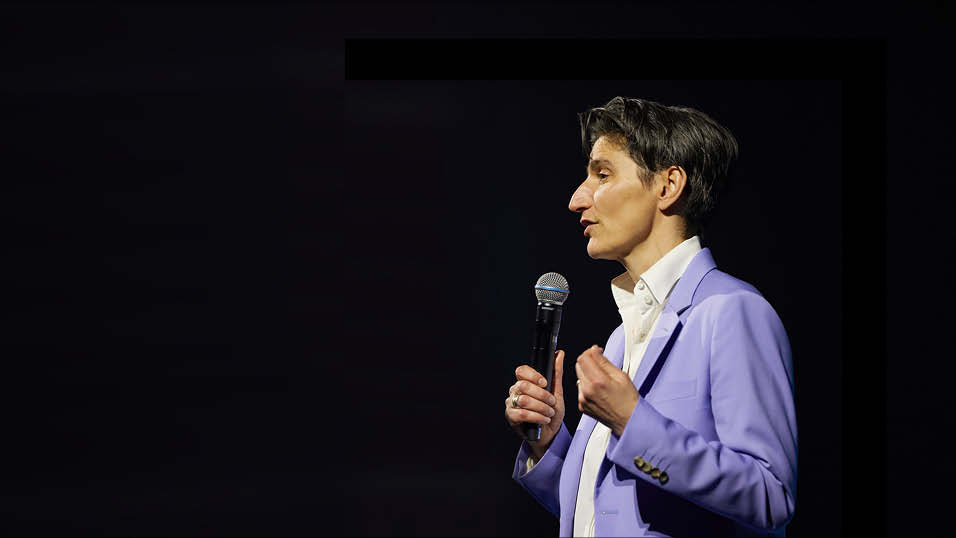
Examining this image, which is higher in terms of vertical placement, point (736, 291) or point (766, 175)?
point (766, 175)

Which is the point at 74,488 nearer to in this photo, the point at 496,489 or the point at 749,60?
the point at 496,489

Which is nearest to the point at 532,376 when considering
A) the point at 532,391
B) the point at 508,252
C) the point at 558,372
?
the point at 532,391

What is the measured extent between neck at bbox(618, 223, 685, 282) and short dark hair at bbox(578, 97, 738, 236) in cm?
4

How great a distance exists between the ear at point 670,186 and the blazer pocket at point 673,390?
0.36 metres

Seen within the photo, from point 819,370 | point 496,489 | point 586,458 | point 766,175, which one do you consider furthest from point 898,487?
point 586,458

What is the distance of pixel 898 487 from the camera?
281cm

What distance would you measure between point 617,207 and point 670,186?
11 cm

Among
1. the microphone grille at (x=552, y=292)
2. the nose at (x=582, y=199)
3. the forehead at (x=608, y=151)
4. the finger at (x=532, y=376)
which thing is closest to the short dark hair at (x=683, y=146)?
the forehead at (x=608, y=151)

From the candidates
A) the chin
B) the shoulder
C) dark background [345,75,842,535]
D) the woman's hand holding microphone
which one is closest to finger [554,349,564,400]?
the woman's hand holding microphone

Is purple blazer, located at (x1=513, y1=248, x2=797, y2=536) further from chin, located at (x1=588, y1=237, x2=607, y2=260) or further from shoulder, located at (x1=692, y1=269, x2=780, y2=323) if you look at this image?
chin, located at (x1=588, y1=237, x2=607, y2=260)

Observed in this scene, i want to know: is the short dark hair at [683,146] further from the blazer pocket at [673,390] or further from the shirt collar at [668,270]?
the blazer pocket at [673,390]

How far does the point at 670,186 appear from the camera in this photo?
1.65 m

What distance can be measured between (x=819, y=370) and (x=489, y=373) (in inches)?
43.6

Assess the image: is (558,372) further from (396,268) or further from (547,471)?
(396,268)
